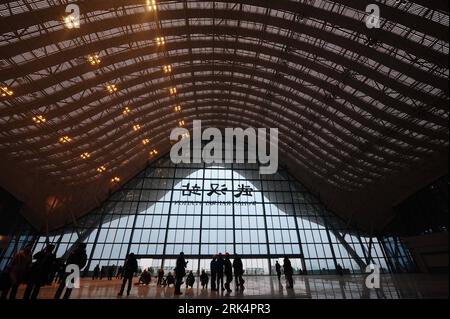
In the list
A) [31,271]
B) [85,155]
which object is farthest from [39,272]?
[85,155]

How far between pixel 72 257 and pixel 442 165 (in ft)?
31.8

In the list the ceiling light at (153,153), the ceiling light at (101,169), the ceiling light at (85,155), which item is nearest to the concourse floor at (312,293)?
the ceiling light at (85,155)

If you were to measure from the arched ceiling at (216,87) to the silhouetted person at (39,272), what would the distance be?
32.7 ft

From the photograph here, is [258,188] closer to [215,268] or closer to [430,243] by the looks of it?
[215,268]

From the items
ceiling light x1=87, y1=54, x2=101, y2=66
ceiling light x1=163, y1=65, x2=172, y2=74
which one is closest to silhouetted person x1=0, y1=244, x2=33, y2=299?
ceiling light x1=87, y1=54, x2=101, y2=66

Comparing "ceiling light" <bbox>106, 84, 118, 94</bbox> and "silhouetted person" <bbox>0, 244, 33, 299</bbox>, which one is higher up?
"ceiling light" <bbox>106, 84, 118, 94</bbox>

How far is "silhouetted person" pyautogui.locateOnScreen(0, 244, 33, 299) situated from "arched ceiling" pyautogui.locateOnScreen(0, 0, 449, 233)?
35.0 ft

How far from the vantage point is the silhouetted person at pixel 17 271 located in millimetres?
7199

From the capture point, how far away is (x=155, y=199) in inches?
1437

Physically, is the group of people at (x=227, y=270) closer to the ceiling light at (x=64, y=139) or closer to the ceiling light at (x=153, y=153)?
the ceiling light at (x=64, y=139)

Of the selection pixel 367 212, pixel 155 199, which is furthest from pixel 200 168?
pixel 367 212

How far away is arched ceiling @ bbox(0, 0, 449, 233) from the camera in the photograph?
14.1 meters

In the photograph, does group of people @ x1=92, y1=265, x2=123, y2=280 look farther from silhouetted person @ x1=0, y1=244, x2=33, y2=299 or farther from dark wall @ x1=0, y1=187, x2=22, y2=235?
silhouetted person @ x1=0, y1=244, x2=33, y2=299

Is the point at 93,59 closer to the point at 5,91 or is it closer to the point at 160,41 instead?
the point at 160,41
